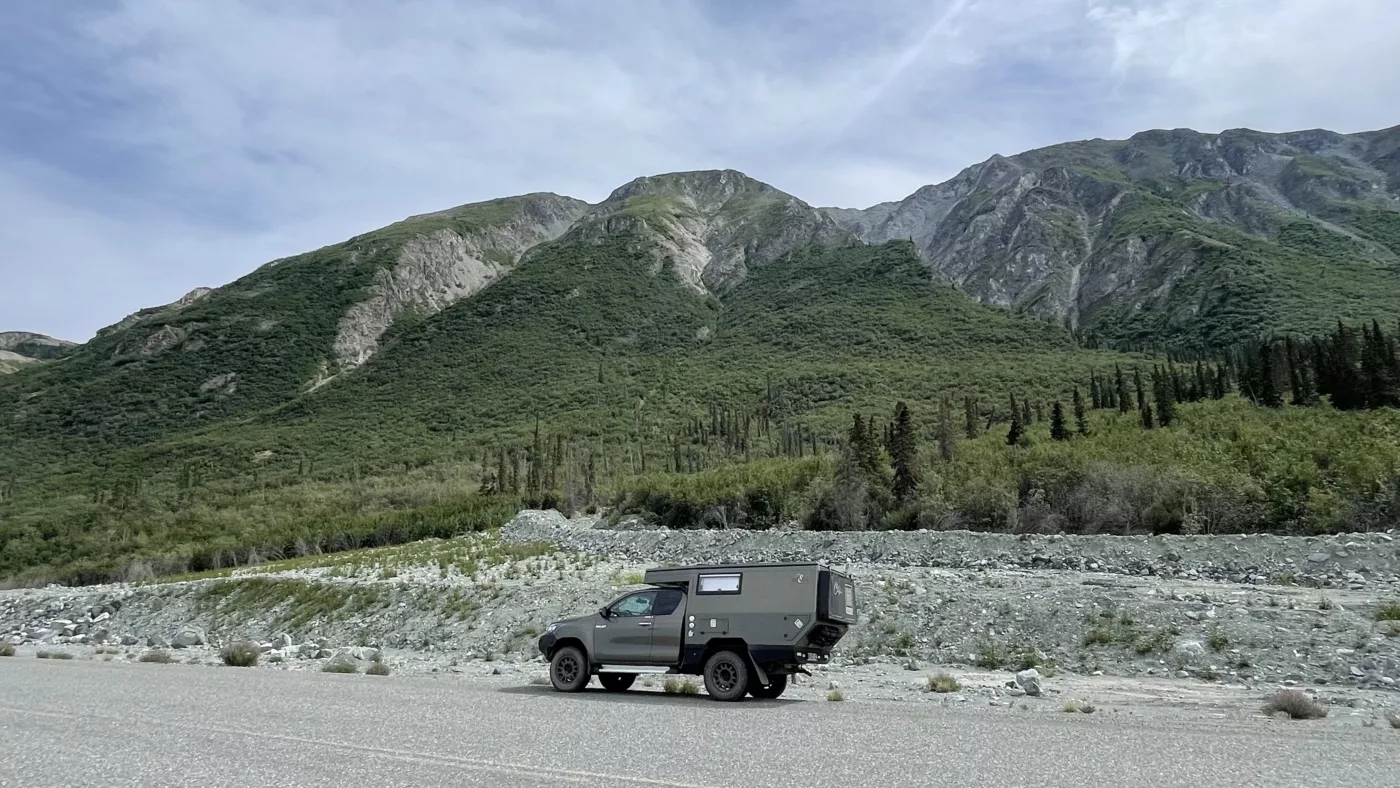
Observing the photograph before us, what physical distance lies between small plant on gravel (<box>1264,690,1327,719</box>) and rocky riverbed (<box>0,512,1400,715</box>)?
37.5 inches

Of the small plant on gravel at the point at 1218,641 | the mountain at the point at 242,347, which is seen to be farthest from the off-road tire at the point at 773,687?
the mountain at the point at 242,347

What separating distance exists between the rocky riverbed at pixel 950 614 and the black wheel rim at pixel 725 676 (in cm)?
185

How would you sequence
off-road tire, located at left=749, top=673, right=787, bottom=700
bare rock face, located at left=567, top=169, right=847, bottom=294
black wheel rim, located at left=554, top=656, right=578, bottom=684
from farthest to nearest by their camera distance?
bare rock face, located at left=567, top=169, right=847, bottom=294 < black wheel rim, located at left=554, top=656, right=578, bottom=684 < off-road tire, located at left=749, top=673, right=787, bottom=700

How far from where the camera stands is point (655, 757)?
745 centimetres

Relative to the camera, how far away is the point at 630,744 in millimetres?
8086

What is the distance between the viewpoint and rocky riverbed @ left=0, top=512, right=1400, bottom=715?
1408 cm

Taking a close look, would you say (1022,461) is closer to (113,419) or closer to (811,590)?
(811,590)

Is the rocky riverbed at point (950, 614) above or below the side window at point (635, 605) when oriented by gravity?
below

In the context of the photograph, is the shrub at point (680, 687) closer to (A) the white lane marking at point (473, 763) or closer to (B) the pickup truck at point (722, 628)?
(B) the pickup truck at point (722, 628)

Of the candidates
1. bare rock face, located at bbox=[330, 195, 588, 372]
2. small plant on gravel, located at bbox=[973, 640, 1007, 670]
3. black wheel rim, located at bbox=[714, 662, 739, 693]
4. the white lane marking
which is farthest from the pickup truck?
bare rock face, located at bbox=[330, 195, 588, 372]

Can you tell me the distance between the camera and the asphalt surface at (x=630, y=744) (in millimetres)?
6695

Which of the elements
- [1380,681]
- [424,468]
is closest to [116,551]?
[424,468]

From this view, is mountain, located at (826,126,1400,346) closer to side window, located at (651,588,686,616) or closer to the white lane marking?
side window, located at (651,588,686,616)

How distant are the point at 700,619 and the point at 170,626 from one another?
97.3 feet
